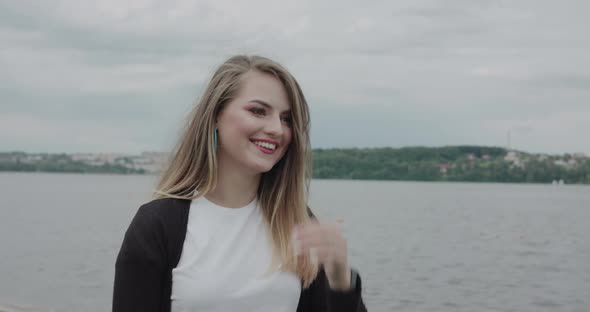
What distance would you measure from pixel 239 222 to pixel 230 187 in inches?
6.3

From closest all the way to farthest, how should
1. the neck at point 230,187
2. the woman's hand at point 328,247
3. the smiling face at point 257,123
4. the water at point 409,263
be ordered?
the woman's hand at point 328,247 < the smiling face at point 257,123 < the neck at point 230,187 < the water at point 409,263

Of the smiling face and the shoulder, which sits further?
the smiling face

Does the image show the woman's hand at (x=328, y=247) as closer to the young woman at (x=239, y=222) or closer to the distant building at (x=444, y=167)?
the young woman at (x=239, y=222)

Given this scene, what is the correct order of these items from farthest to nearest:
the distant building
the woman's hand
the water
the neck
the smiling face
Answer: the distant building < the water < the neck < the smiling face < the woman's hand

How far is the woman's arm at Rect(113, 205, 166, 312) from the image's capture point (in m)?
2.54

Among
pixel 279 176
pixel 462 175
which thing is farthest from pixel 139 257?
pixel 462 175

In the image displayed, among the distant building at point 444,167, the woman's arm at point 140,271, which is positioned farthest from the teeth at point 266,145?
the distant building at point 444,167

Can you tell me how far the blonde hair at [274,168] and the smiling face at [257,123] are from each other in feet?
0.10

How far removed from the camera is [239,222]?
2797 millimetres

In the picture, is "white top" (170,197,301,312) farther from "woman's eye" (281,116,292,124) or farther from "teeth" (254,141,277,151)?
"woman's eye" (281,116,292,124)

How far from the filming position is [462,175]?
10888cm

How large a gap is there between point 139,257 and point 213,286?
0.29 meters

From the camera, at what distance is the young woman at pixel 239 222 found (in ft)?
8.39

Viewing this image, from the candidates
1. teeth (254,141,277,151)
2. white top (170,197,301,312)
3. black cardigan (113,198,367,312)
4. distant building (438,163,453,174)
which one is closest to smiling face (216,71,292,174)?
teeth (254,141,277,151)
